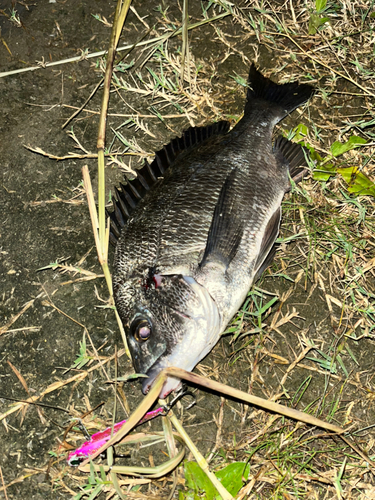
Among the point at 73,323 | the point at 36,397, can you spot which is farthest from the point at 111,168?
the point at 36,397

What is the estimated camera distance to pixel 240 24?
3.96 metres

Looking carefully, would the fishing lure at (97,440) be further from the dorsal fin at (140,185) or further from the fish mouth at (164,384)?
the dorsal fin at (140,185)

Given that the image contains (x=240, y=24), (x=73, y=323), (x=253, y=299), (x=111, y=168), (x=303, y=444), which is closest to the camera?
(x=303, y=444)

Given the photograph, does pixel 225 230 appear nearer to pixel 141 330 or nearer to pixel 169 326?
pixel 169 326

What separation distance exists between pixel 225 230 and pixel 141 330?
0.83 meters

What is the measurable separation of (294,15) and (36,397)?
12.2 ft

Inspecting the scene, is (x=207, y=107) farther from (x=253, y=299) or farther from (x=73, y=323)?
(x=73, y=323)

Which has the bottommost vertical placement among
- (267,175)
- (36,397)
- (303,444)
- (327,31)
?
(303,444)

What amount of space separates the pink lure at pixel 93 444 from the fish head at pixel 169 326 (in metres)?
0.20

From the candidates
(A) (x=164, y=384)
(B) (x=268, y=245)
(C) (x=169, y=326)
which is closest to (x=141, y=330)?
(C) (x=169, y=326)

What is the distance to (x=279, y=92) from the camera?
3561 mm

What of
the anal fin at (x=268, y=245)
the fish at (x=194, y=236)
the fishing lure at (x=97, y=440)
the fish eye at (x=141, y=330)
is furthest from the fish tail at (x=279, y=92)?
the fishing lure at (x=97, y=440)

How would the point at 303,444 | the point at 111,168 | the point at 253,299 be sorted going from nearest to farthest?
the point at 303,444 → the point at 253,299 → the point at 111,168

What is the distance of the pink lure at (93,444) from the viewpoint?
2.95 metres
